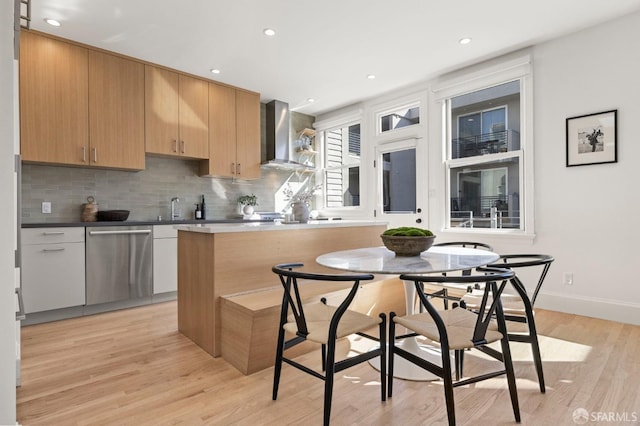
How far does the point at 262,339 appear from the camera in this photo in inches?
86.0

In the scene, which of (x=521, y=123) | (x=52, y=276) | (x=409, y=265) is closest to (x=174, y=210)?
(x=52, y=276)

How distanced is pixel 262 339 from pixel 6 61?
1.81 meters

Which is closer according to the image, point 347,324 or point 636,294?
point 347,324

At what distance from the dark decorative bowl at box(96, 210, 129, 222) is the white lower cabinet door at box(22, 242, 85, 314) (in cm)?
44

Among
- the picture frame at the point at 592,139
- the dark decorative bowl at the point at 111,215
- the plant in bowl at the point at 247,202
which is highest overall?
the picture frame at the point at 592,139

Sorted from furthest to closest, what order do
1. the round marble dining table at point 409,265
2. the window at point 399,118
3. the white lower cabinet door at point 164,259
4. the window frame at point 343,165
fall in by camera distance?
the window frame at point 343,165 < the window at point 399,118 < the white lower cabinet door at point 164,259 < the round marble dining table at point 409,265

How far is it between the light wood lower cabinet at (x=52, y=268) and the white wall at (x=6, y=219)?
226 cm

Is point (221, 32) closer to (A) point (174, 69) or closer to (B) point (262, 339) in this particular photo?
(A) point (174, 69)

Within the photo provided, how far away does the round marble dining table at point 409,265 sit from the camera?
172 centimetres

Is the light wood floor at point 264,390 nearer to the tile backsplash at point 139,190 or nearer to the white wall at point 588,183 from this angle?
the white wall at point 588,183

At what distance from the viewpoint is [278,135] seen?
528cm

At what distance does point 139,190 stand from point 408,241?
138 inches

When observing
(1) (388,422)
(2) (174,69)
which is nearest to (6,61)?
(1) (388,422)

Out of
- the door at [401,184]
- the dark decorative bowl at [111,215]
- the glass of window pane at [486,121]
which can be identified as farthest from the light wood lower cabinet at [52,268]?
the glass of window pane at [486,121]
